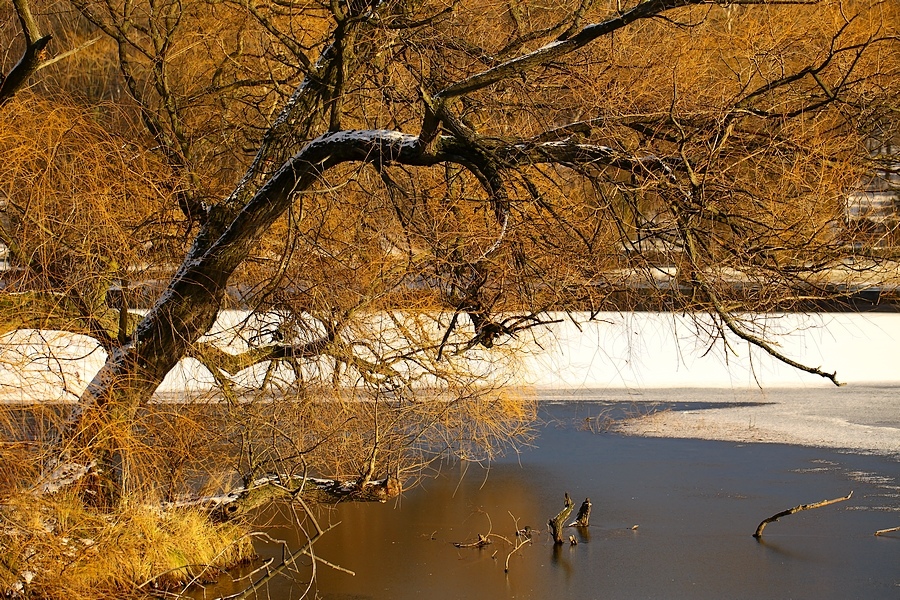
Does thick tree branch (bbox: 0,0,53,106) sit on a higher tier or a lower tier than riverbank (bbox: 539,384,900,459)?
higher

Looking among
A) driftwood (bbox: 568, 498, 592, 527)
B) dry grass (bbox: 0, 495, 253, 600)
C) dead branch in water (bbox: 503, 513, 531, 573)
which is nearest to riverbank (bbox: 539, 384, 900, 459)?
driftwood (bbox: 568, 498, 592, 527)

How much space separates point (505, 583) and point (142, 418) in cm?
218

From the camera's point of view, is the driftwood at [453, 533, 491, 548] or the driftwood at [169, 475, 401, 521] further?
the driftwood at [453, 533, 491, 548]

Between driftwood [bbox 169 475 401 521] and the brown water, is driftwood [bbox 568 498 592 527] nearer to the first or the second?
the brown water

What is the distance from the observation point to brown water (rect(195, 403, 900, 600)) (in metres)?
5.57

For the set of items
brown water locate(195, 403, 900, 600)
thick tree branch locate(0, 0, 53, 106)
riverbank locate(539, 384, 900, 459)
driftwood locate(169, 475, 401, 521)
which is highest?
thick tree branch locate(0, 0, 53, 106)

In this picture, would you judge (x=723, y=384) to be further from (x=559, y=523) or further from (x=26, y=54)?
(x=26, y=54)

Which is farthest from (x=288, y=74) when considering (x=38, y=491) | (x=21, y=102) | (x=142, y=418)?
(x=38, y=491)

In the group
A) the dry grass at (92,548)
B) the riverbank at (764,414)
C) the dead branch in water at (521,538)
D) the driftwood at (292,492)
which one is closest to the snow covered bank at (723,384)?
the riverbank at (764,414)

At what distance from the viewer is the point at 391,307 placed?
21.2 ft

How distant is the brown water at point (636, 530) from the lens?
5.57m

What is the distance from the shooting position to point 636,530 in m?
6.54

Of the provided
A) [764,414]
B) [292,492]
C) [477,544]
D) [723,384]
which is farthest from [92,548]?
[723,384]

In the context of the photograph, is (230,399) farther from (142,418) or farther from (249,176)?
(249,176)
